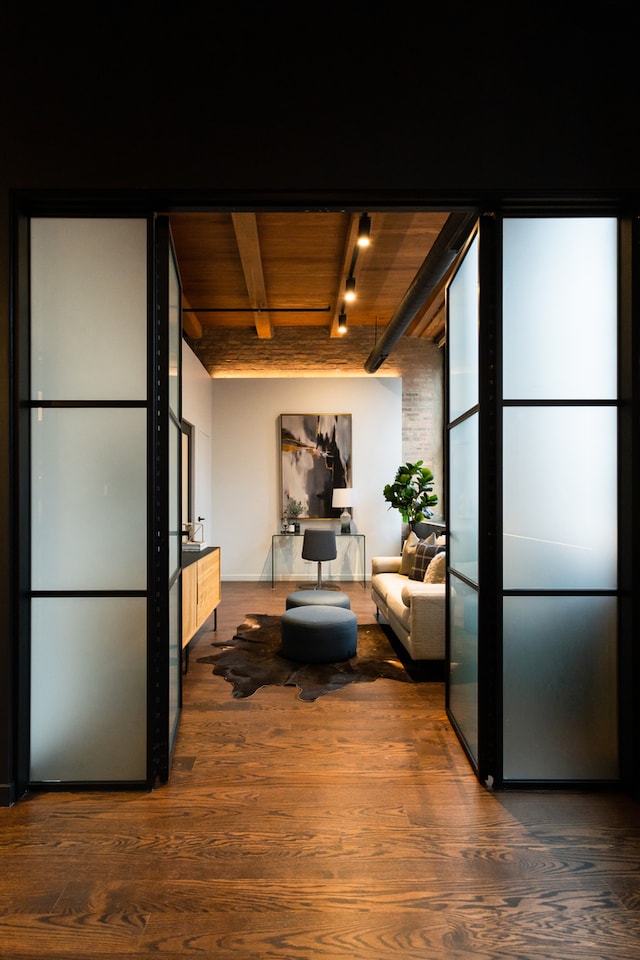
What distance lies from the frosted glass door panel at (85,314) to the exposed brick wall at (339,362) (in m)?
5.81

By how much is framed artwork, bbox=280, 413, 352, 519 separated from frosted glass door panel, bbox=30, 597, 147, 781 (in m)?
5.70

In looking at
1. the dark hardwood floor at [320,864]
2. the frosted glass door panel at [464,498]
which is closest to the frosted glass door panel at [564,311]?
the frosted glass door panel at [464,498]

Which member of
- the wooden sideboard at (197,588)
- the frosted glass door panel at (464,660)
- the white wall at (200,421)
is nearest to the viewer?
the frosted glass door panel at (464,660)

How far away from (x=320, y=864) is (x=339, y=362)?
280 inches

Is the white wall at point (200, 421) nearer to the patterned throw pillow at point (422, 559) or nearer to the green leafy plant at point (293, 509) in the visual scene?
the green leafy plant at point (293, 509)

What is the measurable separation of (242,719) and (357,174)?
110 inches

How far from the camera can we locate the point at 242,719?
3221 mm

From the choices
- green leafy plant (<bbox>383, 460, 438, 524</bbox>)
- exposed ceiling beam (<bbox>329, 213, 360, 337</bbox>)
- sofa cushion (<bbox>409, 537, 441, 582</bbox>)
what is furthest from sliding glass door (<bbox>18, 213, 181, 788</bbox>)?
green leafy plant (<bbox>383, 460, 438, 524</bbox>)

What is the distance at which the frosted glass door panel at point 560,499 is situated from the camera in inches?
99.3

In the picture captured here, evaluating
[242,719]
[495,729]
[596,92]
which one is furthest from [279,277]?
[495,729]

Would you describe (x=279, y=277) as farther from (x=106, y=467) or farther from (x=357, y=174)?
(x=106, y=467)

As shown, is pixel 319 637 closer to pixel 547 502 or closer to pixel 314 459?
pixel 547 502

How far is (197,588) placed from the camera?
423 cm

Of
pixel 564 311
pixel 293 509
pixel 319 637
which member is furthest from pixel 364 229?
pixel 293 509
